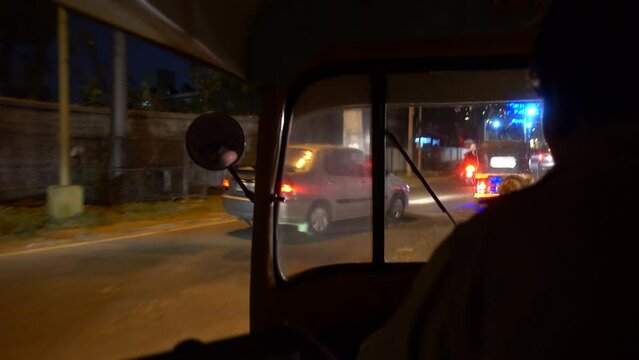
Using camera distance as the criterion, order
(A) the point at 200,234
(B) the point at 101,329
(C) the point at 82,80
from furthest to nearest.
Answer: (C) the point at 82,80, (A) the point at 200,234, (B) the point at 101,329

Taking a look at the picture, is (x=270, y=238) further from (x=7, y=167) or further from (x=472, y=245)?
(x=7, y=167)

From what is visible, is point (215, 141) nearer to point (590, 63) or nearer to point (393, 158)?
point (393, 158)

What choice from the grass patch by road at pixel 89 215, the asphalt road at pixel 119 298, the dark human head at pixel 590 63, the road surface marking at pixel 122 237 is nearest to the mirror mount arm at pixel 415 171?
the dark human head at pixel 590 63

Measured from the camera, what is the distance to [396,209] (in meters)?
2.44

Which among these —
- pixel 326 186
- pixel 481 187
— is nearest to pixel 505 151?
pixel 481 187

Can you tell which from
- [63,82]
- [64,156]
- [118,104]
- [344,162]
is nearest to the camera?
[344,162]

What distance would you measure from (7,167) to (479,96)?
16.3 metres

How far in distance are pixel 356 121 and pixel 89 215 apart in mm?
13768

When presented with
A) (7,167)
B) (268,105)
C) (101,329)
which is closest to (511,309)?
(268,105)

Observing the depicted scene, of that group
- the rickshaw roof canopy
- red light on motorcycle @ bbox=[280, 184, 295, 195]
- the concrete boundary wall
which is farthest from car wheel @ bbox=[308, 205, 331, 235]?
the concrete boundary wall

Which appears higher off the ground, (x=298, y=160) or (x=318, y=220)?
Result: (x=298, y=160)

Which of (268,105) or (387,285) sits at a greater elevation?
(268,105)

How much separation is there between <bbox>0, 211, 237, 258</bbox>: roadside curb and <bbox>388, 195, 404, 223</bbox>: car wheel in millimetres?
9707

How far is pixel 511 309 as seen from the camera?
31.0 inches
